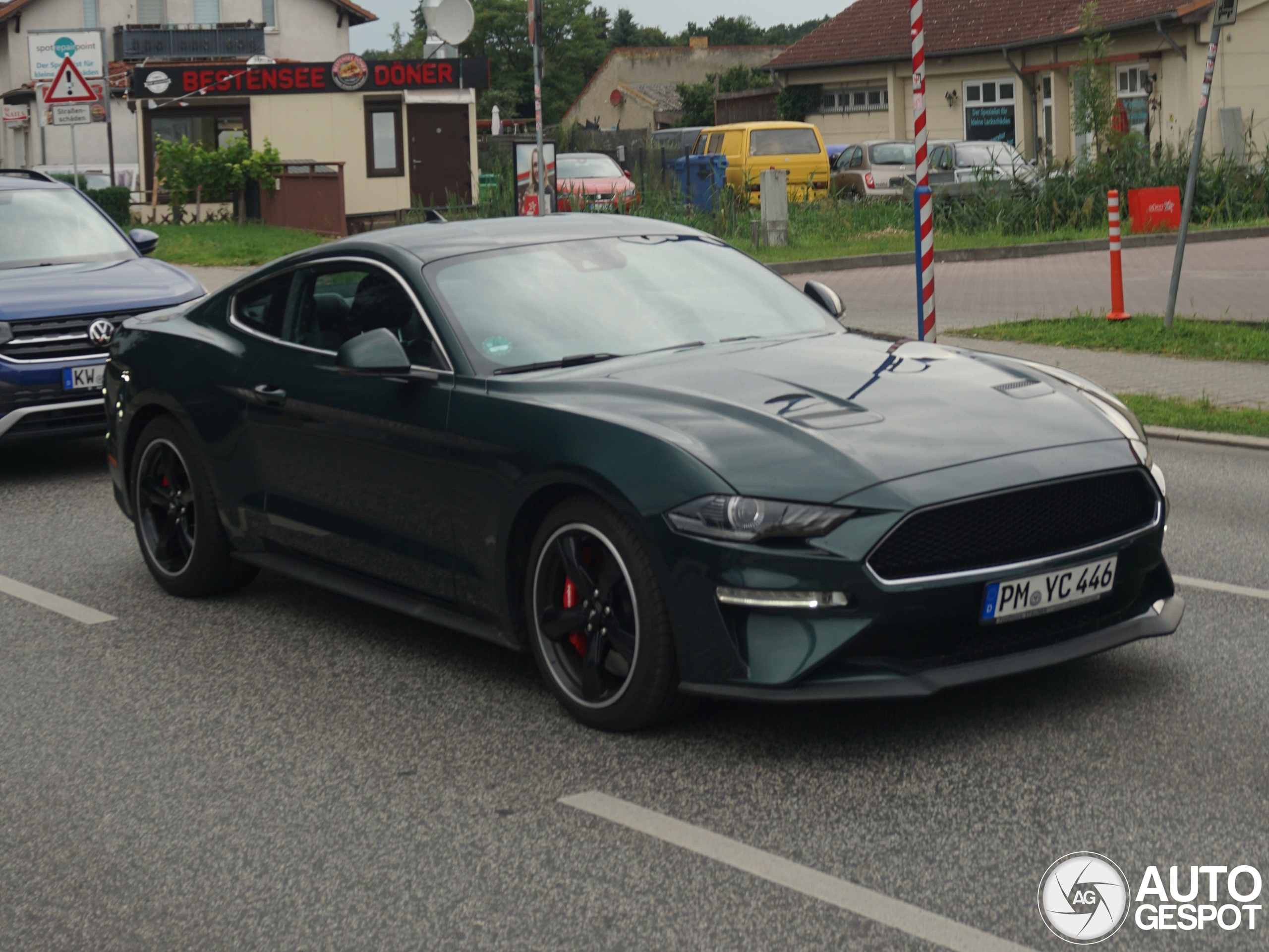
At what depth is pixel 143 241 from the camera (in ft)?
37.9

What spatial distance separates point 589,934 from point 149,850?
4.14ft

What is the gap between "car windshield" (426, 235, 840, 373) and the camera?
5.57 meters

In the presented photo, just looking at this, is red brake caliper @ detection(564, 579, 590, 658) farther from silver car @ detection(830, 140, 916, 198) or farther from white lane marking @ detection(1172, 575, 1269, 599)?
silver car @ detection(830, 140, 916, 198)

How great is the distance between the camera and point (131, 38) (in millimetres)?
53500

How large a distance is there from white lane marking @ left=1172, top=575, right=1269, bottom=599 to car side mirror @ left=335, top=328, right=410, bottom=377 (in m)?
3.04

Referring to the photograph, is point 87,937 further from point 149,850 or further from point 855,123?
point 855,123

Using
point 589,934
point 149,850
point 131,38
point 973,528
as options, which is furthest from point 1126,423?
point 131,38

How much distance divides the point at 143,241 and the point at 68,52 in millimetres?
14571

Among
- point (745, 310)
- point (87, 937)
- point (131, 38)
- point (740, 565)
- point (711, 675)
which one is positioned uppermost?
point (131, 38)

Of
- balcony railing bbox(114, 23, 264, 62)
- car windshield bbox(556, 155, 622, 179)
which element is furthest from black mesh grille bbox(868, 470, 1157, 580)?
balcony railing bbox(114, 23, 264, 62)

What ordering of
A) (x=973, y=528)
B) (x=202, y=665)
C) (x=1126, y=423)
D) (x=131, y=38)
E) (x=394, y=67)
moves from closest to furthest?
(x=973, y=528) → (x=1126, y=423) → (x=202, y=665) → (x=394, y=67) → (x=131, y=38)

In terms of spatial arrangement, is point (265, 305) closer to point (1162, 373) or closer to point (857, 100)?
point (1162, 373)

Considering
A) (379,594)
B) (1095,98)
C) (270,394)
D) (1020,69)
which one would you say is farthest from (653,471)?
(1020,69)

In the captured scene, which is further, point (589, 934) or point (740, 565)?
point (740, 565)
